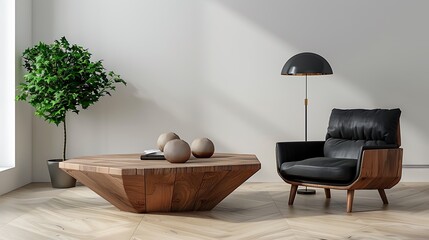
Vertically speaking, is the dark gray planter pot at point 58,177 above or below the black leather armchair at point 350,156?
below

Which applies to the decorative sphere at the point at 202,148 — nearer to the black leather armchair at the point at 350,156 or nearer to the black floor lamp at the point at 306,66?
the black leather armchair at the point at 350,156

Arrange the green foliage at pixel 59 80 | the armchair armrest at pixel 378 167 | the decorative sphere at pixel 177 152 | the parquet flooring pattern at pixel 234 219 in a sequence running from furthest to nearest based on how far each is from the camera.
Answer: the green foliage at pixel 59 80, the armchair armrest at pixel 378 167, the decorative sphere at pixel 177 152, the parquet flooring pattern at pixel 234 219

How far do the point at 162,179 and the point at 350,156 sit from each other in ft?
6.07

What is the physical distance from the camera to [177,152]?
4504 millimetres

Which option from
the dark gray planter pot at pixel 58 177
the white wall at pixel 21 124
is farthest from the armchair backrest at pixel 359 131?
the white wall at pixel 21 124

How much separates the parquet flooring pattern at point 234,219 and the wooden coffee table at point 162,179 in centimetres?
10

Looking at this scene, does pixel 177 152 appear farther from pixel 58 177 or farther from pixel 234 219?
pixel 58 177

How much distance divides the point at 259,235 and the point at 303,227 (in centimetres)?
41

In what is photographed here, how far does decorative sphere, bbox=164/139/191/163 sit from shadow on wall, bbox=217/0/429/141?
9.28ft

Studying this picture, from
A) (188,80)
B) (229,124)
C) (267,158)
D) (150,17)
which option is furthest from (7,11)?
(267,158)

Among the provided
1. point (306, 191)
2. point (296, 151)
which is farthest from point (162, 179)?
point (306, 191)

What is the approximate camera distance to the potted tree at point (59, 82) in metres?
6.21

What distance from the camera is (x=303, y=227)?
13.7ft

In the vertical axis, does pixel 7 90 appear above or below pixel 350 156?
above
